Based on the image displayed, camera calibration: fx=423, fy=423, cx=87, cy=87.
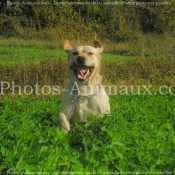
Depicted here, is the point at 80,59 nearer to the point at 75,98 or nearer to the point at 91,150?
the point at 75,98

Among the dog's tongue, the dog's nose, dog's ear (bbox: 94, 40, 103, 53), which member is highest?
dog's ear (bbox: 94, 40, 103, 53)

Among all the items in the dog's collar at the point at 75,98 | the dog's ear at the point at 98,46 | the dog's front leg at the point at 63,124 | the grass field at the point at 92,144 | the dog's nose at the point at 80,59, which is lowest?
the dog's front leg at the point at 63,124

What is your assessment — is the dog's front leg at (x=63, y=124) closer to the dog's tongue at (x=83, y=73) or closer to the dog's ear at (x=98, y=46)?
the dog's tongue at (x=83, y=73)

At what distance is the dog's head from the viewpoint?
574cm

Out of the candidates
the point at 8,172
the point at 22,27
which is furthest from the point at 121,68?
the point at 8,172

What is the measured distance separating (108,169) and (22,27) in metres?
8.11

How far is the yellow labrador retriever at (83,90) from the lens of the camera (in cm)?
565

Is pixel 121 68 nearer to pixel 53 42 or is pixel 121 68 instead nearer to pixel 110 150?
pixel 53 42

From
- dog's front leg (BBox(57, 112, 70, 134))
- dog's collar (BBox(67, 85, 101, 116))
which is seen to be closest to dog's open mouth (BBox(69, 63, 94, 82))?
dog's collar (BBox(67, 85, 101, 116))

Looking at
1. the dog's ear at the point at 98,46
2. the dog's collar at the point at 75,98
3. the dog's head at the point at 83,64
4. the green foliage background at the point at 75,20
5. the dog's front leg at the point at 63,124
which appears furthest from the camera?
the green foliage background at the point at 75,20

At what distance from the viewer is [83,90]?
5.85 m

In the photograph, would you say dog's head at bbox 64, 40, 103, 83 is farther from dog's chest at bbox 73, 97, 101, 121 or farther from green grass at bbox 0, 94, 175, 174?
green grass at bbox 0, 94, 175, 174

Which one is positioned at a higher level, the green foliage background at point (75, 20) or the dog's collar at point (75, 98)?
the green foliage background at point (75, 20)

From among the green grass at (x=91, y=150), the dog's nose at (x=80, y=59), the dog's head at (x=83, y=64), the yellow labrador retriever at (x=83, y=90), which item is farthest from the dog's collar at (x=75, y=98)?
the green grass at (x=91, y=150)
